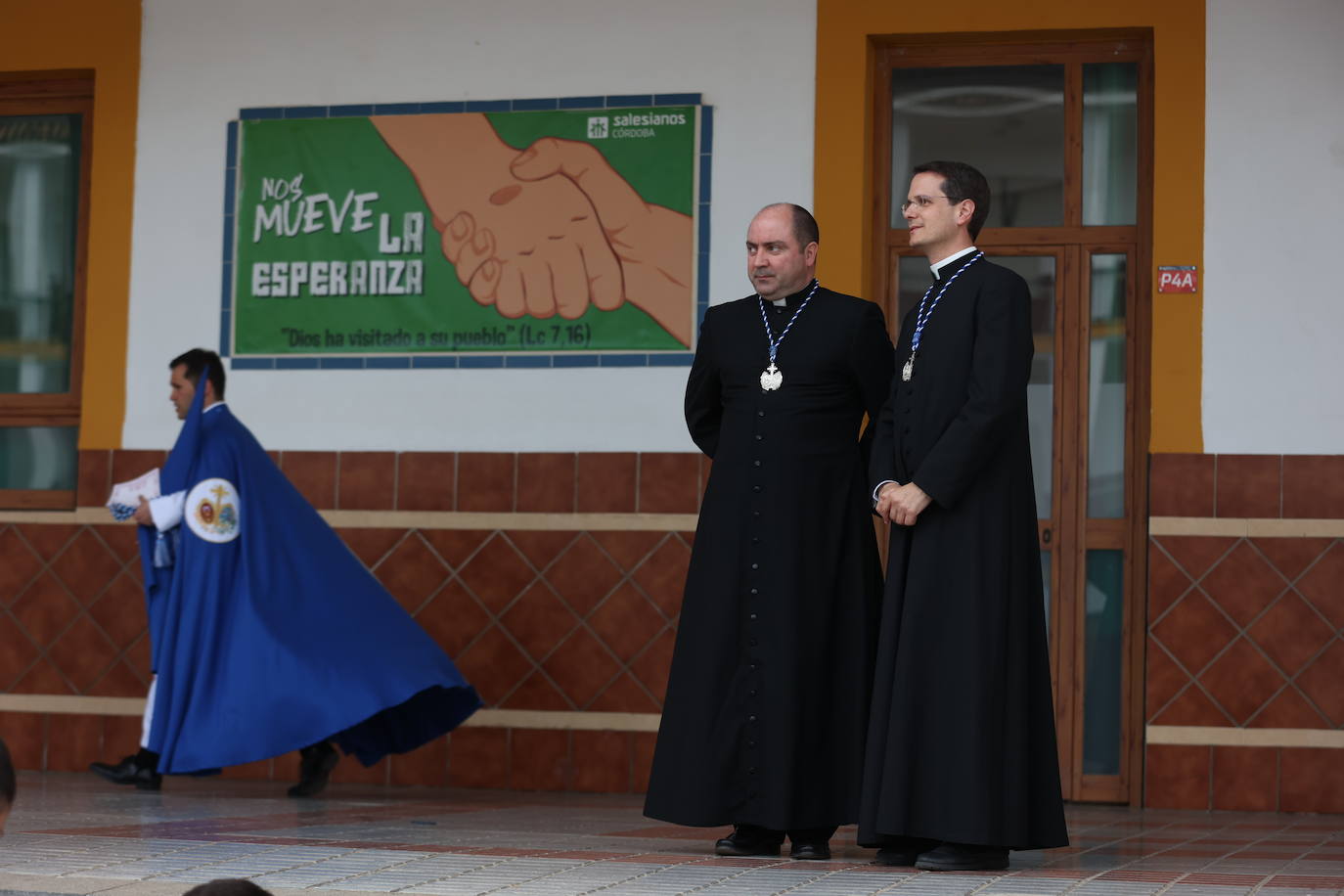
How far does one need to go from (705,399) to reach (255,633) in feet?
7.37

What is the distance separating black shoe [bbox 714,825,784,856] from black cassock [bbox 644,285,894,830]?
0.08m

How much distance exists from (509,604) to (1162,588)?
8.53ft

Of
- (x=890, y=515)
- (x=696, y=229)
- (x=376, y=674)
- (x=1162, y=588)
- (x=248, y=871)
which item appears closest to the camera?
(x=248, y=871)

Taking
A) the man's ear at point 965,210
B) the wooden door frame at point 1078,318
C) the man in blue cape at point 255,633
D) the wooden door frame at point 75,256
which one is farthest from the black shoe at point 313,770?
the man's ear at point 965,210

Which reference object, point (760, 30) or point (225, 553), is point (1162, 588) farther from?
point (225, 553)

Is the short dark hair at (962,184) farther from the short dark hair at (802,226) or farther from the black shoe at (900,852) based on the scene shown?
the black shoe at (900,852)

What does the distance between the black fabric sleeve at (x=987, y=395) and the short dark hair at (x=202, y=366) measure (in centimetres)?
346

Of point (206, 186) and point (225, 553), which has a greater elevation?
point (206, 186)

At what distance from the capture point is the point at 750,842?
4887 mm

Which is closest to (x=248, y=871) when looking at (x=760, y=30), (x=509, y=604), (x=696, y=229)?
(x=509, y=604)

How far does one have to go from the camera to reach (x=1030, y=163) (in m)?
7.63

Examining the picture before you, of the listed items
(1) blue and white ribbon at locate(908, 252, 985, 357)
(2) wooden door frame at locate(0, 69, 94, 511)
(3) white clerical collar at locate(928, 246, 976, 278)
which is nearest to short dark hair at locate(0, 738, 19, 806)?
(1) blue and white ribbon at locate(908, 252, 985, 357)

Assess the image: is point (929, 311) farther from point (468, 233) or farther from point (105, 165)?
point (105, 165)

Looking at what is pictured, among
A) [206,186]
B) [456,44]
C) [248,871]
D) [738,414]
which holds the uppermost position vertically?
[456,44]
